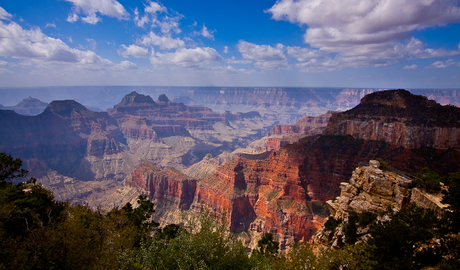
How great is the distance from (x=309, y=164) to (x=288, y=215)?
63.6 feet

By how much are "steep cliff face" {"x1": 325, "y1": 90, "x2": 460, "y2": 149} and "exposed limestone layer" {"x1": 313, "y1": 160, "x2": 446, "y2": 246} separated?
47.6 metres

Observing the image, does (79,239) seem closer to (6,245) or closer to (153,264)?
(6,245)

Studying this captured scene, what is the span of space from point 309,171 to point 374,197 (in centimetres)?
4868

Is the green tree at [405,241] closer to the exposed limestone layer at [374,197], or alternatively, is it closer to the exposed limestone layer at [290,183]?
the exposed limestone layer at [374,197]

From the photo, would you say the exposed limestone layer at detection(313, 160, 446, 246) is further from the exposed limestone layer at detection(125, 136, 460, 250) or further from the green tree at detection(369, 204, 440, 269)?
the exposed limestone layer at detection(125, 136, 460, 250)


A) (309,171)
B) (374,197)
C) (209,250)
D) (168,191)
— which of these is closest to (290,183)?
(309,171)

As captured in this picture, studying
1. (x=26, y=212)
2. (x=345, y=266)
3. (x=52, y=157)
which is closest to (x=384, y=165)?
(x=345, y=266)

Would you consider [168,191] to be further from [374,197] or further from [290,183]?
[374,197]

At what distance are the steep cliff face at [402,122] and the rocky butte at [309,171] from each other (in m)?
0.24

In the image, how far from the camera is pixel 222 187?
8312 centimetres

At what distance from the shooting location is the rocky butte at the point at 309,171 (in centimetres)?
6381

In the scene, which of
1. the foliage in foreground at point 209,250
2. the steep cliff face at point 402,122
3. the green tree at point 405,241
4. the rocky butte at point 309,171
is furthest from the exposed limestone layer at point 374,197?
the steep cliff face at point 402,122

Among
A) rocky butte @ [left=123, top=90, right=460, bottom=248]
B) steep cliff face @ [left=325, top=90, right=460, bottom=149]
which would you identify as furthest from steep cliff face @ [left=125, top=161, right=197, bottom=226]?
steep cliff face @ [left=325, top=90, right=460, bottom=149]

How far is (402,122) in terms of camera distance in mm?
68875
